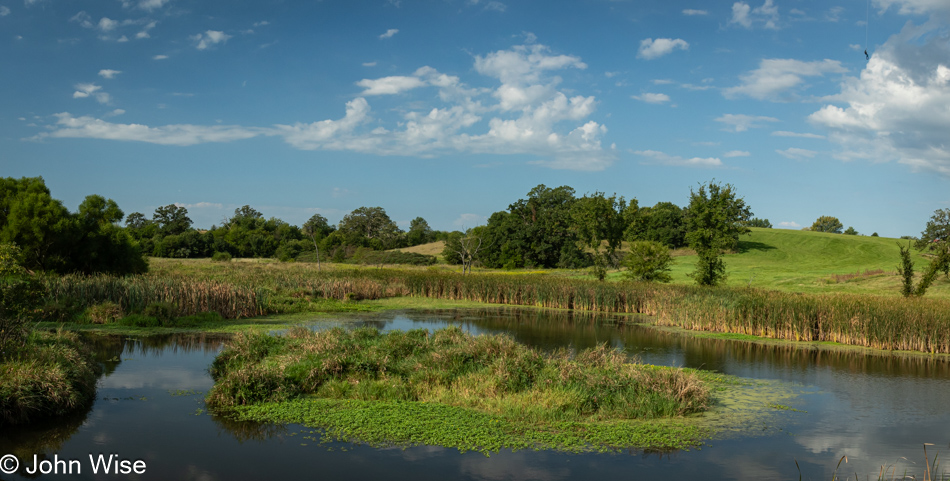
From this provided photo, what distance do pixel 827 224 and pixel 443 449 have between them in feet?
448

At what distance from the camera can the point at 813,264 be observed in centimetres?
5484

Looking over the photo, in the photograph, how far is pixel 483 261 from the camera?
69.4m

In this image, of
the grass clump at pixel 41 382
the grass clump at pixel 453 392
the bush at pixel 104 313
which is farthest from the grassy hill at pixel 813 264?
the grass clump at pixel 41 382

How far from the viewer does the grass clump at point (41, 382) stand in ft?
27.6

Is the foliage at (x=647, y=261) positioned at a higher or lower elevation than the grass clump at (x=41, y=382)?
higher

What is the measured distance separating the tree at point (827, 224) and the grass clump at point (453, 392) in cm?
13041

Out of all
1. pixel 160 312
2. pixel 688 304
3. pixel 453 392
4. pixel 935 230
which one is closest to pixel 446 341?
pixel 453 392

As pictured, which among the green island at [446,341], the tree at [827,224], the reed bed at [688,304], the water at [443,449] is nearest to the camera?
the water at [443,449]

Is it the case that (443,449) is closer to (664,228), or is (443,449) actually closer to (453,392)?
(453,392)

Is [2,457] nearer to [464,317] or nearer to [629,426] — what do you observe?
[629,426]

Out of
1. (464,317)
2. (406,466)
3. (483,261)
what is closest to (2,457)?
(406,466)

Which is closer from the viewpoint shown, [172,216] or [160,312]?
[160,312]

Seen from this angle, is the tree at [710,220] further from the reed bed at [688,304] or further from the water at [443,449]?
the water at [443,449]

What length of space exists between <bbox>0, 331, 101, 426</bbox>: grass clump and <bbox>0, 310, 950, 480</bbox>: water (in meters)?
0.22
